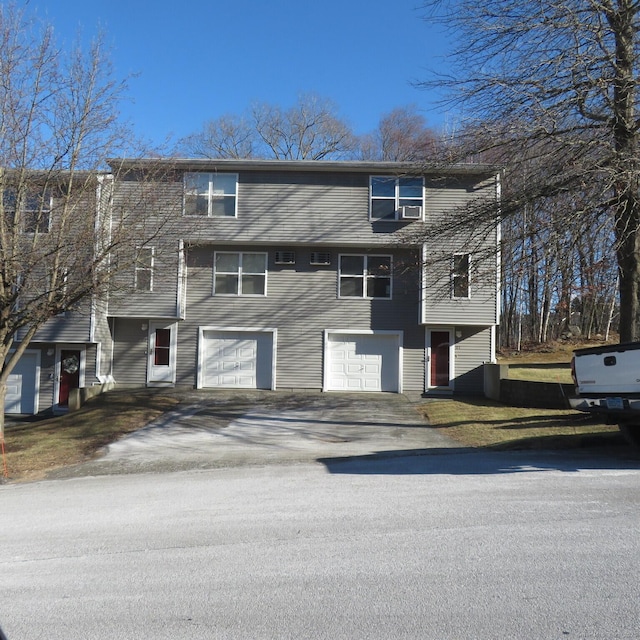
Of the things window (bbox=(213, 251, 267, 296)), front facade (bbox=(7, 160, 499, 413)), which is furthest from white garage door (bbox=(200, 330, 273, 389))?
window (bbox=(213, 251, 267, 296))

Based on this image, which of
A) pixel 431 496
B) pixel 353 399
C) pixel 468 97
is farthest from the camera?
pixel 353 399

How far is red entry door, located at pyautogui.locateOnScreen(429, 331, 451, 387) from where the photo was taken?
20.2 meters

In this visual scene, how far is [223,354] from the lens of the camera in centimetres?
2045

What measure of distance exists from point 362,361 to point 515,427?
8.45 m

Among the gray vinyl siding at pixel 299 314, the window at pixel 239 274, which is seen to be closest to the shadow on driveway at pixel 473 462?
the gray vinyl siding at pixel 299 314

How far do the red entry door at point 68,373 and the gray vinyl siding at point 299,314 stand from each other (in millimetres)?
3528

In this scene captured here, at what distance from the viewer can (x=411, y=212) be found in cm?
1922

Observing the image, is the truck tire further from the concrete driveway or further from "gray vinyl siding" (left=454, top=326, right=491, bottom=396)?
"gray vinyl siding" (left=454, top=326, right=491, bottom=396)

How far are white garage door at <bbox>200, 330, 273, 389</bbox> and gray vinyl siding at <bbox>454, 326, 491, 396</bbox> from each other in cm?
664

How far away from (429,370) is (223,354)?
7.28 m

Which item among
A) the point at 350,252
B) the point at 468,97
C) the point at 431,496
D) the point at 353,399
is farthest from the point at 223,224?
the point at 431,496

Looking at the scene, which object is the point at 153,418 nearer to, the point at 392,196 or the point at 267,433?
the point at 267,433

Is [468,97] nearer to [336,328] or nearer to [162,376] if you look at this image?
[336,328]

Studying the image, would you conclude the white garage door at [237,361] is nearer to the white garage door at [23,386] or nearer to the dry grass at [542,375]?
the white garage door at [23,386]
